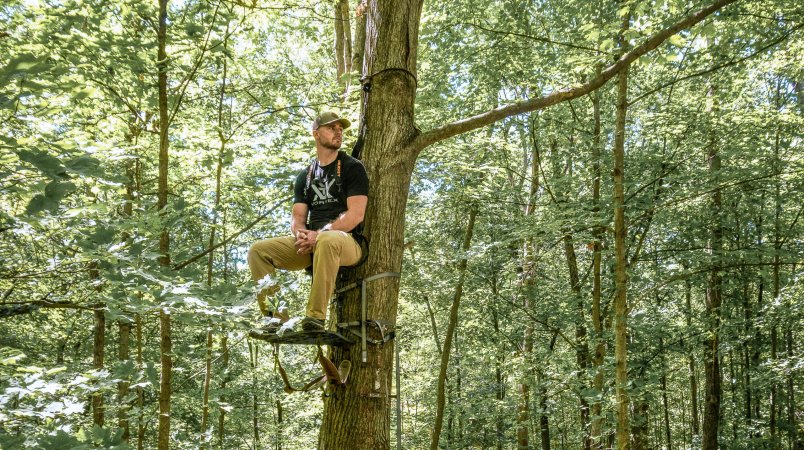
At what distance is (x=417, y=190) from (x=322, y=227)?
9.64m

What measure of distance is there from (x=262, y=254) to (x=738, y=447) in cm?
1385

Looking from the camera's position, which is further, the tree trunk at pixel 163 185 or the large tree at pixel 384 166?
the tree trunk at pixel 163 185

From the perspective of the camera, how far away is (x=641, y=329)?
33.1ft

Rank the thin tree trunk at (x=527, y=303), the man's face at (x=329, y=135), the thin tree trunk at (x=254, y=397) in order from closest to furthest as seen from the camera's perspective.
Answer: the man's face at (x=329, y=135)
the thin tree trunk at (x=527, y=303)
the thin tree trunk at (x=254, y=397)

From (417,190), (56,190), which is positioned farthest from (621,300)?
(417,190)

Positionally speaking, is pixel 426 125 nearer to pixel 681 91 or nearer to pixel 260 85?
pixel 260 85

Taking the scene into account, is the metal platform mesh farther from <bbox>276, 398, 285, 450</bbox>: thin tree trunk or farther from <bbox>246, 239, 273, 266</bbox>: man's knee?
<bbox>276, 398, 285, 450</bbox>: thin tree trunk

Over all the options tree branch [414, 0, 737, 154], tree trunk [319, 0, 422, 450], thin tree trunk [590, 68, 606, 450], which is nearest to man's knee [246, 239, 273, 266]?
tree trunk [319, 0, 422, 450]

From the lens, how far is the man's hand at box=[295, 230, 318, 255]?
10.4 ft

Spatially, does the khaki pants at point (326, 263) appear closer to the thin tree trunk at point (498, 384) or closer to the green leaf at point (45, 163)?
the green leaf at point (45, 163)

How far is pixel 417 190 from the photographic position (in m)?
12.9

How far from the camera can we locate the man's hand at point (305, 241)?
10.4 feet

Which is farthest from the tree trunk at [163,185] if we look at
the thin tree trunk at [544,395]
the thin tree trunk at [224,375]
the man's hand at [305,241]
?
the thin tree trunk at [544,395]

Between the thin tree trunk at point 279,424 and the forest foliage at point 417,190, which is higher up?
the forest foliage at point 417,190
